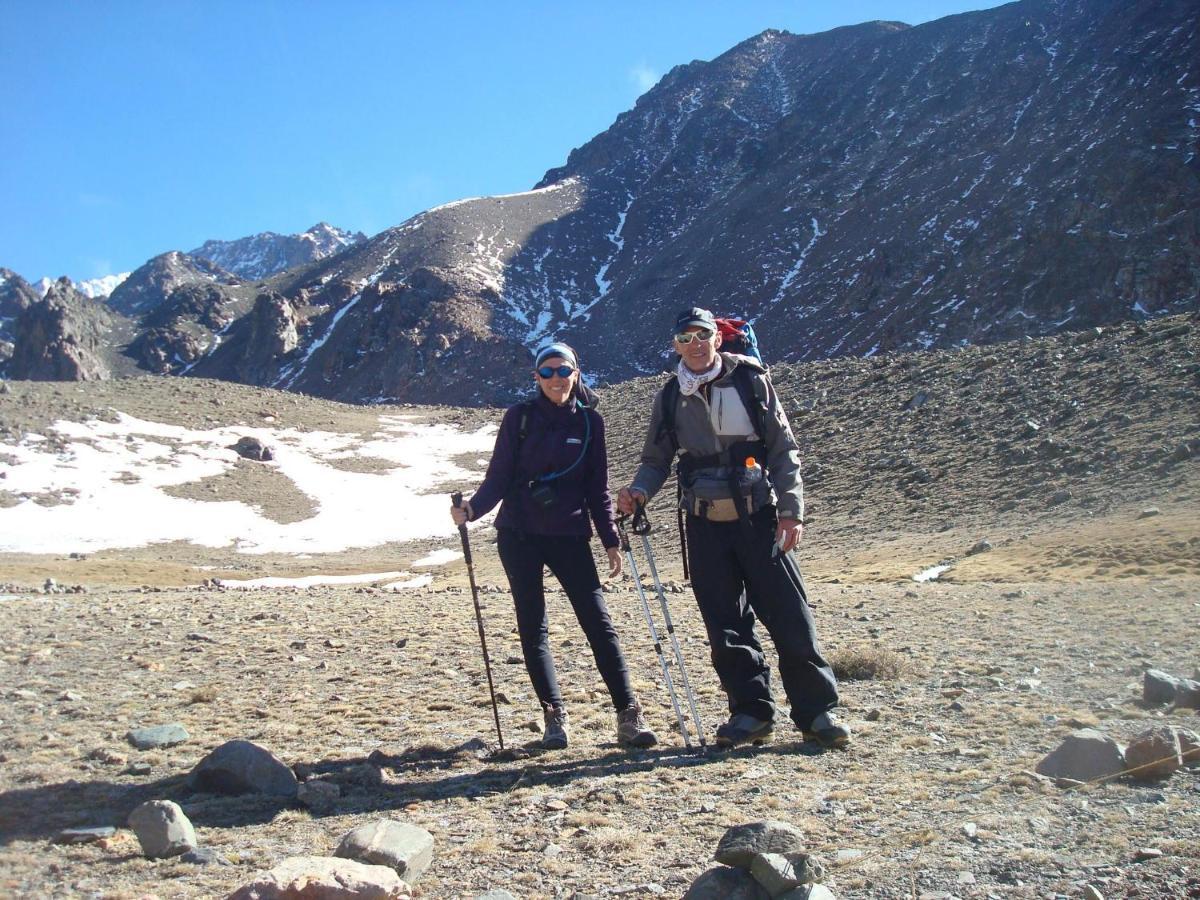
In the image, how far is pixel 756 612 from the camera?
17.9 feet

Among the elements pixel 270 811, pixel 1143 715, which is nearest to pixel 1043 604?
pixel 1143 715

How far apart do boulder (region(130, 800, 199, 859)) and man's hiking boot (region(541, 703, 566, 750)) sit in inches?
84.8

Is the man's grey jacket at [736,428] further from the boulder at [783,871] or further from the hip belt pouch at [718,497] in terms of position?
the boulder at [783,871]

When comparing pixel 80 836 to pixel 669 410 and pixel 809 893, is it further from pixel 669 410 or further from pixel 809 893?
pixel 669 410

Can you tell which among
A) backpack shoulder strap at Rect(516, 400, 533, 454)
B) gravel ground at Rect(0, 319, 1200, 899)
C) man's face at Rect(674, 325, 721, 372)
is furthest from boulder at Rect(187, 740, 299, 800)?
man's face at Rect(674, 325, 721, 372)

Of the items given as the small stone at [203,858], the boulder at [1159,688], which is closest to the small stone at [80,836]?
the small stone at [203,858]

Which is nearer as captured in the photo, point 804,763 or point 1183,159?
point 804,763

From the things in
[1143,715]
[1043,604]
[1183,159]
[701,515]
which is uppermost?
[1183,159]

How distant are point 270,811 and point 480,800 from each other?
43.2 inches

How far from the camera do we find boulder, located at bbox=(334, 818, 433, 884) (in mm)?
3529

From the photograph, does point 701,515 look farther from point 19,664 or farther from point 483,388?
point 483,388

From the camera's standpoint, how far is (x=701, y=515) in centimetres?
532

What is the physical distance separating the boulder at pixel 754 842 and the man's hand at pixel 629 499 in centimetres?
238

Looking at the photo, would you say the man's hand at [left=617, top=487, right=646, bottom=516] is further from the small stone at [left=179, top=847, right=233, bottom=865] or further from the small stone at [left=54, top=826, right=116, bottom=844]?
the small stone at [left=54, top=826, right=116, bottom=844]
